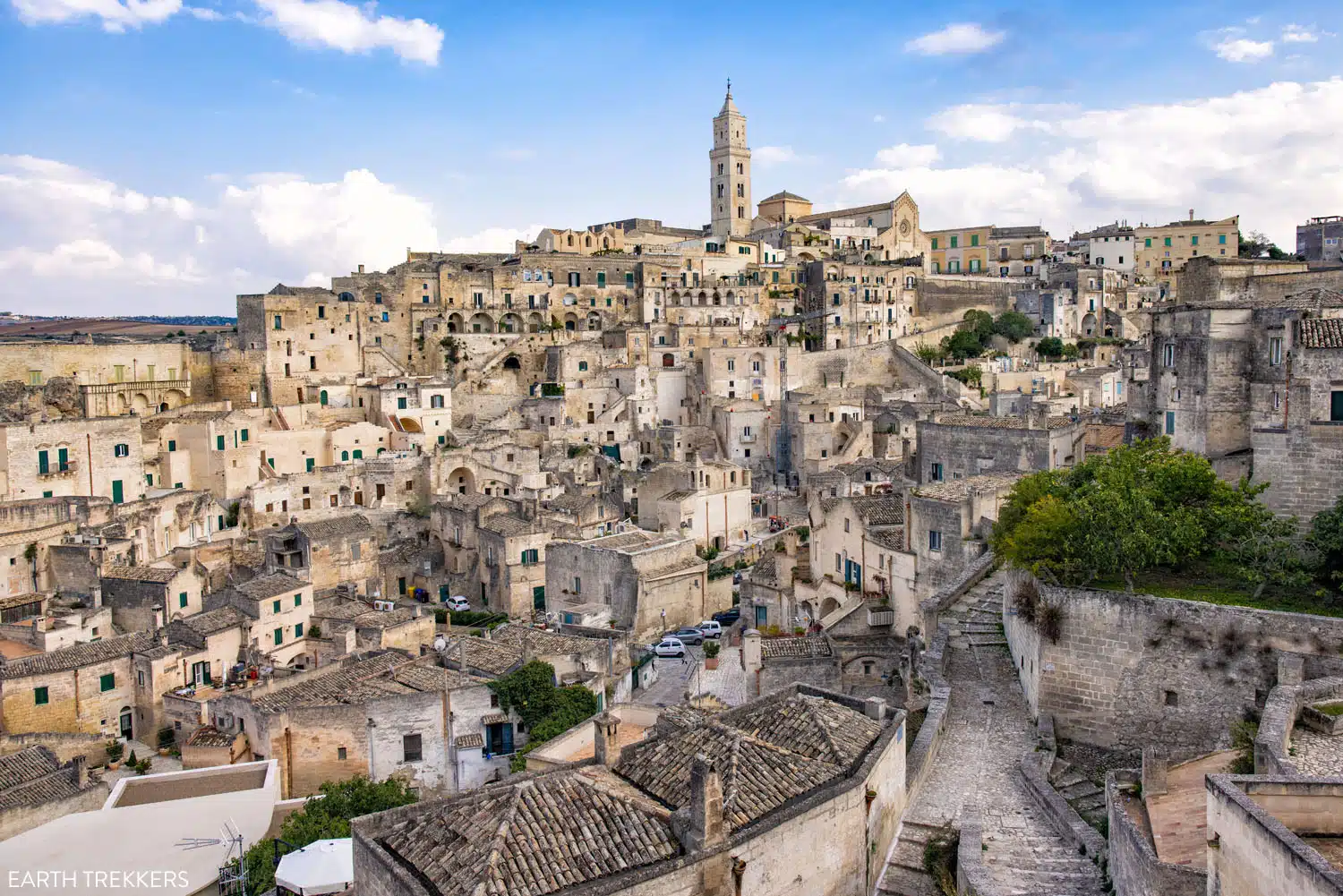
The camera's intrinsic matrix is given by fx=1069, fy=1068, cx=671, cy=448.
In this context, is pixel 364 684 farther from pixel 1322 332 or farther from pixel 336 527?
pixel 1322 332

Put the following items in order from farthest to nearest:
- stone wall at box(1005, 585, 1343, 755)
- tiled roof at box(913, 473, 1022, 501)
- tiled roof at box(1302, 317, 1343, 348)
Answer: tiled roof at box(913, 473, 1022, 501)
tiled roof at box(1302, 317, 1343, 348)
stone wall at box(1005, 585, 1343, 755)

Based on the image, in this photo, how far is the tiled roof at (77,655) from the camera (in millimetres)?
22469

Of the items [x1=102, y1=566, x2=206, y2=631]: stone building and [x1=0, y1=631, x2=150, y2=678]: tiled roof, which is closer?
[x1=0, y1=631, x2=150, y2=678]: tiled roof

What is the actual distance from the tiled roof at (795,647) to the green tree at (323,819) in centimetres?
683

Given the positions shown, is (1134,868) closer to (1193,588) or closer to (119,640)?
(1193,588)

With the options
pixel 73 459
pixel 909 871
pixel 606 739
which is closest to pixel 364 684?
pixel 606 739

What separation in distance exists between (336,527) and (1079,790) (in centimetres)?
2452

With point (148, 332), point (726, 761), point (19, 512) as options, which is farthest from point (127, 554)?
point (148, 332)

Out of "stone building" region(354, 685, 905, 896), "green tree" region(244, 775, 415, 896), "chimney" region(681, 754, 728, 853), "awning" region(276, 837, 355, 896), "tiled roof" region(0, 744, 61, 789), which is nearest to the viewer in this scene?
"stone building" region(354, 685, 905, 896)

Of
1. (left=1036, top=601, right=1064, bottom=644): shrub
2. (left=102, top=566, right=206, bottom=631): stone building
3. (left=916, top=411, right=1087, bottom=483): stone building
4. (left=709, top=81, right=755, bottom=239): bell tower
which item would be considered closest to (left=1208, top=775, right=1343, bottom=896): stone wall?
(left=1036, top=601, right=1064, bottom=644): shrub

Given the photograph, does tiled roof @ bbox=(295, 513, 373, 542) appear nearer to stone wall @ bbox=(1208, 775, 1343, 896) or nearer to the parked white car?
the parked white car

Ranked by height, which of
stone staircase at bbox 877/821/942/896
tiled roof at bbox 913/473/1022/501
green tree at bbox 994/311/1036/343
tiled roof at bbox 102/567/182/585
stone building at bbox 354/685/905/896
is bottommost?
tiled roof at bbox 102/567/182/585

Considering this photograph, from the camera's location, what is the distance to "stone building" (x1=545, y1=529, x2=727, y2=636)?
27.3m

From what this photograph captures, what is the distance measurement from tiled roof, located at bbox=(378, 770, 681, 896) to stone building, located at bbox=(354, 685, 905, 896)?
13mm
